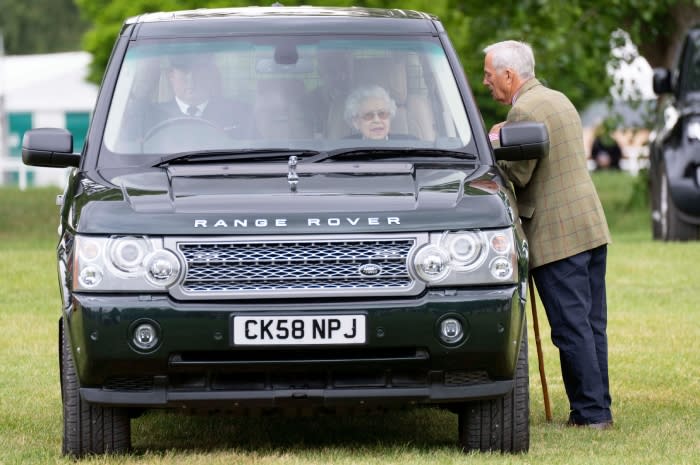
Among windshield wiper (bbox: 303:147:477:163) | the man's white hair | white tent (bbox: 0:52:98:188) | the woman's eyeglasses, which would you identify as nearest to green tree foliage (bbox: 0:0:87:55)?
white tent (bbox: 0:52:98:188)

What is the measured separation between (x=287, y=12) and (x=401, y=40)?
0.57 meters

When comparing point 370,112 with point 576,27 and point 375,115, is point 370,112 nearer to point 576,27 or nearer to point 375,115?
point 375,115

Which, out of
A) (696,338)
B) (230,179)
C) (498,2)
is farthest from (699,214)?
(230,179)

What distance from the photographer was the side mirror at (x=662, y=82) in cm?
1652

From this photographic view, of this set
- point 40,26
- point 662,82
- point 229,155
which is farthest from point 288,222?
point 40,26

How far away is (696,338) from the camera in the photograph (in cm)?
1086

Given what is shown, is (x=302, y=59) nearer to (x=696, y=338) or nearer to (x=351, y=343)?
(x=351, y=343)

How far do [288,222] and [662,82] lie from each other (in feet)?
35.5

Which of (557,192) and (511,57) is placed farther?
(511,57)

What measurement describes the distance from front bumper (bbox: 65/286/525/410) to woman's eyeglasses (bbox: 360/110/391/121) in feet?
3.92

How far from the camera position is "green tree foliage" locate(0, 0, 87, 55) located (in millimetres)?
63156

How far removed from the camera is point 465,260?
6320 millimetres

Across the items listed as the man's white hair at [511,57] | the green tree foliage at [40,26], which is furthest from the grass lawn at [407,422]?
the green tree foliage at [40,26]

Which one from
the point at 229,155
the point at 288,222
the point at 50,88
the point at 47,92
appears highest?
the point at 229,155
